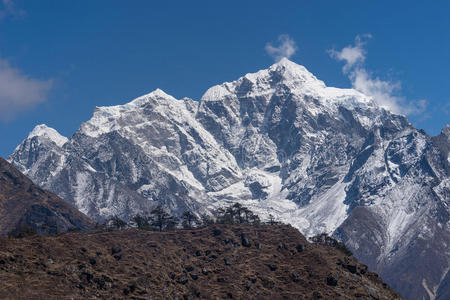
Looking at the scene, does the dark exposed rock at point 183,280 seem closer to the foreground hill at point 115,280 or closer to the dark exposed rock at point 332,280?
the foreground hill at point 115,280

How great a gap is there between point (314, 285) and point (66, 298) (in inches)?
2837

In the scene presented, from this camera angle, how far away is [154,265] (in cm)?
19838

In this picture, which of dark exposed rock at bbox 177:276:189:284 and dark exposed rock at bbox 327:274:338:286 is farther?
dark exposed rock at bbox 327:274:338:286

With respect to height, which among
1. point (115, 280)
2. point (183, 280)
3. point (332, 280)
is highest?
point (332, 280)

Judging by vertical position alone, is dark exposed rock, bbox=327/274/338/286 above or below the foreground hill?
above

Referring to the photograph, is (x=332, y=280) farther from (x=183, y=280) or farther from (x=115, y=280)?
(x=115, y=280)

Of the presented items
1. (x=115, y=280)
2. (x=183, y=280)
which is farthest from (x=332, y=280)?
(x=115, y=280)

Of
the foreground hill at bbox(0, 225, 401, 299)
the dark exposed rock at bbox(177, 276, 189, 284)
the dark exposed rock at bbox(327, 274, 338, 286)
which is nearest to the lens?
the foreground hill at bbox(0, 225, 401, 299)

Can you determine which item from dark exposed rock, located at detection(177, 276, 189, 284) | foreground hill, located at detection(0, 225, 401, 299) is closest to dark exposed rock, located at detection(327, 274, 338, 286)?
foreground hill, located at detection(0, 225, 401, 299)

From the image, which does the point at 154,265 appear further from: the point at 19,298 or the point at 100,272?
the point at 19,298

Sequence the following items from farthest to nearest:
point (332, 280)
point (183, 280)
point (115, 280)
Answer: point (332, 280) < point (183, 280) < point (115, 280)

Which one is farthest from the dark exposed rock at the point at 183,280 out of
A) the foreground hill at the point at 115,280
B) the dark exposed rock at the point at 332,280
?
the dark exposed rock at the point at 332,280

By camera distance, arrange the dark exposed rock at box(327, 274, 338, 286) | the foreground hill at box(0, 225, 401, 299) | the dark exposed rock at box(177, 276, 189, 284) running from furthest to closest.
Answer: the dark exposed rock at box(327, 274, 338, 286) → the dark exposed rock at box(177, 276, 189, 284) → the foreground hill at box(0, 225, 401, 299)

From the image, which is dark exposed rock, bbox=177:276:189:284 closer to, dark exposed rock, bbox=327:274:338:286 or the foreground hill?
the foreground hill
